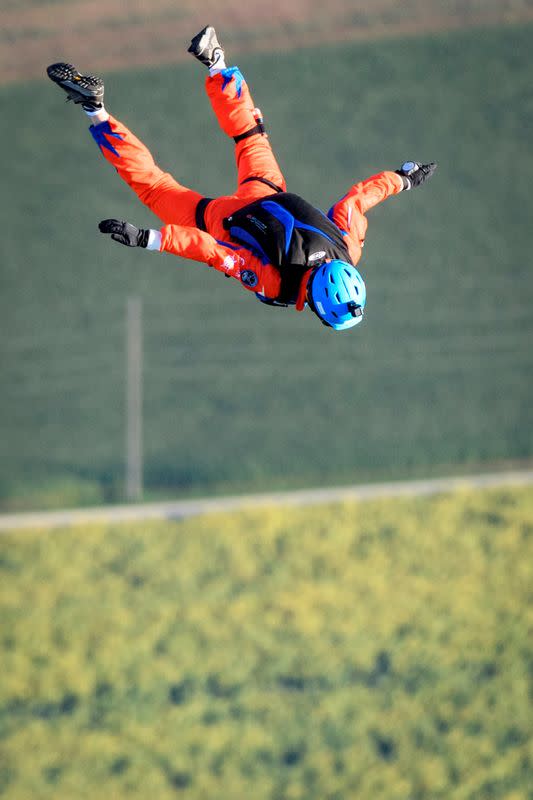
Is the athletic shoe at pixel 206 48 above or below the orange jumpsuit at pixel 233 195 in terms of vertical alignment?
above

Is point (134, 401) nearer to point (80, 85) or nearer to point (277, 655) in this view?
point (277, 655)

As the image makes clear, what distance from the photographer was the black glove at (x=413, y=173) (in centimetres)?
1188

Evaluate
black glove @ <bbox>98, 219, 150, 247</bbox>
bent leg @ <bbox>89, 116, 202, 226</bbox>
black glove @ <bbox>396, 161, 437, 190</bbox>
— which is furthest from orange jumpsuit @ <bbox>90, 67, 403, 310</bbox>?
black glove @ <bbox>98, 219, 150, 247</bbox>

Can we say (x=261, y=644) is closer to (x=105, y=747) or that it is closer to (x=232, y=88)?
(x=105, y=747)

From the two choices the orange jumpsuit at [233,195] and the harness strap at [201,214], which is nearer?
the orange jumpsuit at [233,195]

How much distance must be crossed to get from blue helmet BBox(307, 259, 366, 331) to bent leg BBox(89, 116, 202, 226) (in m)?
1.87

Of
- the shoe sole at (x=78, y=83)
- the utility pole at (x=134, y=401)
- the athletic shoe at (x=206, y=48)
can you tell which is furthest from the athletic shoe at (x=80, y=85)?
the utility pole at (x=134, y=401)

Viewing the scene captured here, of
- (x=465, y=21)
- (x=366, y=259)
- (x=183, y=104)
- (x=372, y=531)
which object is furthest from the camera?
(x=465, y=21)

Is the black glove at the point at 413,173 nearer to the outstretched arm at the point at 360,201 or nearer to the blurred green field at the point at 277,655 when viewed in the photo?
the outstretched arm at the point at 360,201

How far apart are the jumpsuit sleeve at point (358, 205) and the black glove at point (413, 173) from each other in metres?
0.21

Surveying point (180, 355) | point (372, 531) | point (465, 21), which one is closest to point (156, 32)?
point (465, 21)

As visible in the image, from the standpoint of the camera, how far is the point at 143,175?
1198 cm

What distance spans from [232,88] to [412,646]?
8.84 metres

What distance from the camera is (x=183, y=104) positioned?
2359 cm
